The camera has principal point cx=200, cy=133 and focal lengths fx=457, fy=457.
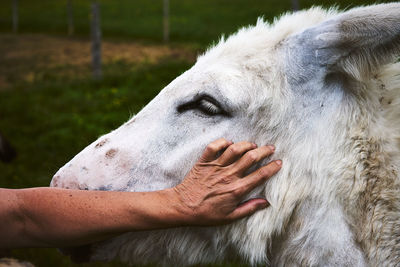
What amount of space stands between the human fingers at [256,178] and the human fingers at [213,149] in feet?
0.55

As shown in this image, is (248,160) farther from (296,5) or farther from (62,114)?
(296,5)

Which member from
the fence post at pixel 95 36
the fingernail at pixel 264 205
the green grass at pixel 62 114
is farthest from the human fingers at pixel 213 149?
the fence post at pixel 95 36

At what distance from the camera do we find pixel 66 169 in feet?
7.28

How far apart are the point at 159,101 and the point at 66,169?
1.86 feet

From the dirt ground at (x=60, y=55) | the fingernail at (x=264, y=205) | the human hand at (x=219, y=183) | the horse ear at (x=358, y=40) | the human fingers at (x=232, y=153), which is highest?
the horse ear at (x=358, y=40)

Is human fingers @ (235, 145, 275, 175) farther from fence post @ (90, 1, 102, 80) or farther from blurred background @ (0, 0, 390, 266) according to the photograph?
fence post @ (90, 1, 102, 80)

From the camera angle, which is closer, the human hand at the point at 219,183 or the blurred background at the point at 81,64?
the human hand at the point at 219,183

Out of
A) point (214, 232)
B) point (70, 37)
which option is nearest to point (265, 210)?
point (214, 232)

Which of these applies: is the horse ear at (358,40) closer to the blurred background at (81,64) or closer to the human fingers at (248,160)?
the human fingers at (248,160)

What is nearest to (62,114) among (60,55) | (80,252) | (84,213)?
(80,252)

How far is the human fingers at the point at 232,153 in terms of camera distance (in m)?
2.09

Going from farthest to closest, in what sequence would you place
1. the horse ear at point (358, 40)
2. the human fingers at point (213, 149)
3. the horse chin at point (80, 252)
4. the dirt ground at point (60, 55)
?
the dirt ground at point (60, 55), the horse chin at point (80, 252), the human fingers at point (213, 149), the horse ear at point (358, 40)

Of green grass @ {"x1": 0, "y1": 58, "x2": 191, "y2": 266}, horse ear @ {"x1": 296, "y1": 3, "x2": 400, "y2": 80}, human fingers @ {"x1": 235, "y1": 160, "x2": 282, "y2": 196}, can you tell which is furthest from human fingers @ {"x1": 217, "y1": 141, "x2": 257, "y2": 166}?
green grass @ {"x1": 0, "y1": 58, "x2": 191, "y2": 266}

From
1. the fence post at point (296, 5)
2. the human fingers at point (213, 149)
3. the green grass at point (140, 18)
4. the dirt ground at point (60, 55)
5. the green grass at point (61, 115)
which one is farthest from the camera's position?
the green grass at point (140, 18)
